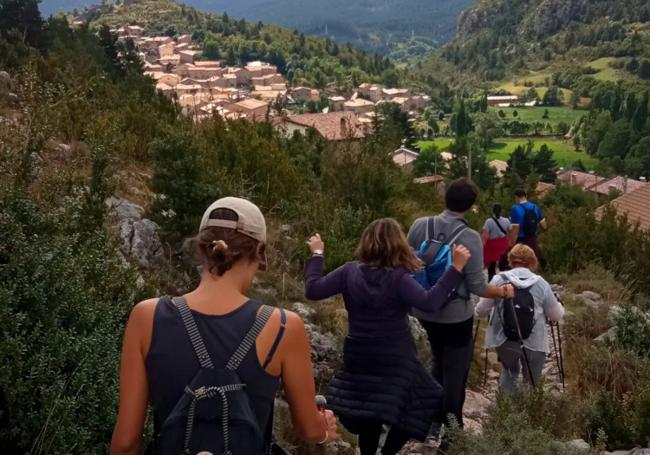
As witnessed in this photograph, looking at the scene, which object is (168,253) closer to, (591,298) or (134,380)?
(134,380)

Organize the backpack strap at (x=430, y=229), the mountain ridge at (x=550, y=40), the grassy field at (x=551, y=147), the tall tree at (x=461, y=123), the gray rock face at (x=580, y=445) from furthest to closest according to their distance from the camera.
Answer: the mountain ridge at (x=550, y=40) → the tall tree at (x=461, y=123) → the grassy field at (x=551, y=147) → the backpack strap at (x=430, y=229) → the gray rock face at (x=580, y=445)

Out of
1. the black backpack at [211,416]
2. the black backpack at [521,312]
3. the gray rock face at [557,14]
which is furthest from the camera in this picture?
the gray rock face at [557,14]

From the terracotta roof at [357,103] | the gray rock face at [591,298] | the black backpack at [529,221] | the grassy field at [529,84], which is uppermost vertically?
the black backpack at [529,221]

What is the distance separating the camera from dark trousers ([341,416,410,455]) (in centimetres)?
293

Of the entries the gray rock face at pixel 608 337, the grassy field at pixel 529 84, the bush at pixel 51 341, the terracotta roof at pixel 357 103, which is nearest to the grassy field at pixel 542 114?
the grassy field at pixel 529 84

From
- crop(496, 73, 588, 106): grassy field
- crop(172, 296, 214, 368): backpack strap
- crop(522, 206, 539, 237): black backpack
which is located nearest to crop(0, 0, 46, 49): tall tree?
crop(522, 206, 539, 237): black backpack

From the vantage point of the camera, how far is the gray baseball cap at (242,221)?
1.63m

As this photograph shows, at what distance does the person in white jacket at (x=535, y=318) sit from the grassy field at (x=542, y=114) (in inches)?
3760

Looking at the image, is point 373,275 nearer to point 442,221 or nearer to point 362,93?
point 442,221

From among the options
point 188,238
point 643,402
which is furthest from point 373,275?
point 188,238

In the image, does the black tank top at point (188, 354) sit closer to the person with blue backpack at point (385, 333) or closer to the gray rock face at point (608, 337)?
the person with blue backpack at point (385, 333)

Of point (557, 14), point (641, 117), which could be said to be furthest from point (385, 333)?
point (557, 14)

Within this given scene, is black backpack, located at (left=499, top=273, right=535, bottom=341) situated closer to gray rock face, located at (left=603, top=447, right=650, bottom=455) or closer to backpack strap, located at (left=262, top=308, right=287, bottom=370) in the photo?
gray rock face, located at (left=603, top=447, right=650, bottom=455)

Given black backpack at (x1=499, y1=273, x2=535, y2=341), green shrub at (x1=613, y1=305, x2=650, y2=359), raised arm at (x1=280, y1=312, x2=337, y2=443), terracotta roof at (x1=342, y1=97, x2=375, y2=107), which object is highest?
raised arm at (x1=280, y1=312, x2=337, y2=443)
